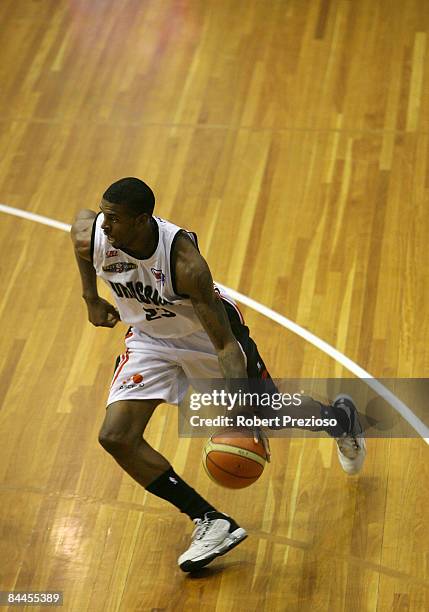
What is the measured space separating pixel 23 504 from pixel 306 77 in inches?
166

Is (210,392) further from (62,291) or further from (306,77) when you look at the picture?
(306,77)

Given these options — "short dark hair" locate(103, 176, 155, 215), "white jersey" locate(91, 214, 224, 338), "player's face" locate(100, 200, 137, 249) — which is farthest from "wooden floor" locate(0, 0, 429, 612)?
"short dark hair" locate(103, 176, 155, 215)

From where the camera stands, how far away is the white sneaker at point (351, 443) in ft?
17.0

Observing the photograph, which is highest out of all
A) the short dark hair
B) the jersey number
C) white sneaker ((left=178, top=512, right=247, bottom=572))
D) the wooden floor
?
the short dark hair

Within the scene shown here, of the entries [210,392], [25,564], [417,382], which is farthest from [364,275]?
[25,564]

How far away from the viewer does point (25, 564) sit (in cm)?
505

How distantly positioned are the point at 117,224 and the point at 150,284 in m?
0.36

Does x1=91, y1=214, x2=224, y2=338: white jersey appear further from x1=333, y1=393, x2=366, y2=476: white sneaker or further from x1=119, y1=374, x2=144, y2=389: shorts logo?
x1=333, y1=393, x2=366, y2=476: white sneaker

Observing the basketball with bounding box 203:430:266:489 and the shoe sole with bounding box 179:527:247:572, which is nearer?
the basketball with bounding box 203:430:266:489

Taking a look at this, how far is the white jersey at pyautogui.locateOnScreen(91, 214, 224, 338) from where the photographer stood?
4.55 metres

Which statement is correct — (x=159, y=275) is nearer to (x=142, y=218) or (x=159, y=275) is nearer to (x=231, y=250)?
(x=142, y=218)

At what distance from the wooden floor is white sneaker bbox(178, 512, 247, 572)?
11cm

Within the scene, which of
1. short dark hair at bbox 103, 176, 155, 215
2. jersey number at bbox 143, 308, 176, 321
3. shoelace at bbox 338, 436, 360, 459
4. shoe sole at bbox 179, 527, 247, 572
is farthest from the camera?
shoelace at bbox 338, 436, 360, 459

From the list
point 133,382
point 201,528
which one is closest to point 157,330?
point 133,382
